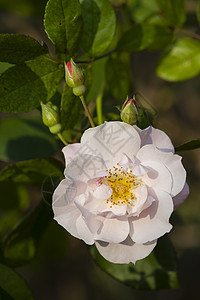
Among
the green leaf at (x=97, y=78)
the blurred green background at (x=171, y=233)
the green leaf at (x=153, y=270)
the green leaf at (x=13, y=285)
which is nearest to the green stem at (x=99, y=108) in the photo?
the green leaf at (x=97, y=78)

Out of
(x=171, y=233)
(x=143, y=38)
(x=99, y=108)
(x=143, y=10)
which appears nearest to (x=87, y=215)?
(x=99, y=108)

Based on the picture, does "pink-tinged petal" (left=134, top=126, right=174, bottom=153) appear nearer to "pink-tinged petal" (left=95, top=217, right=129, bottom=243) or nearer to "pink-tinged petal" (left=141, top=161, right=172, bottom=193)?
"pink-tinged petal" (left=141, top=161, right=172, bottom=193)

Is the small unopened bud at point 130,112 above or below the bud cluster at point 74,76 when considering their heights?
below

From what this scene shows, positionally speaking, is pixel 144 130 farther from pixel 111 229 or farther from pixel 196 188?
pixel 196 188

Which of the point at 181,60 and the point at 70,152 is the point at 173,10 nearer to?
the point at 181,60

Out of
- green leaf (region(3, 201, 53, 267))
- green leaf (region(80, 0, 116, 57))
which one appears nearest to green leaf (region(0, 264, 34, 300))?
green leaf (region(3, 201, 53, 267))

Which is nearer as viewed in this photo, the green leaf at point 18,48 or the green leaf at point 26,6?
the green leaf at point 18,48

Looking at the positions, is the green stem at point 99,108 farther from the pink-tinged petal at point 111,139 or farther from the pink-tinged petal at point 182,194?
the pink-tinged petal at point 182,194
